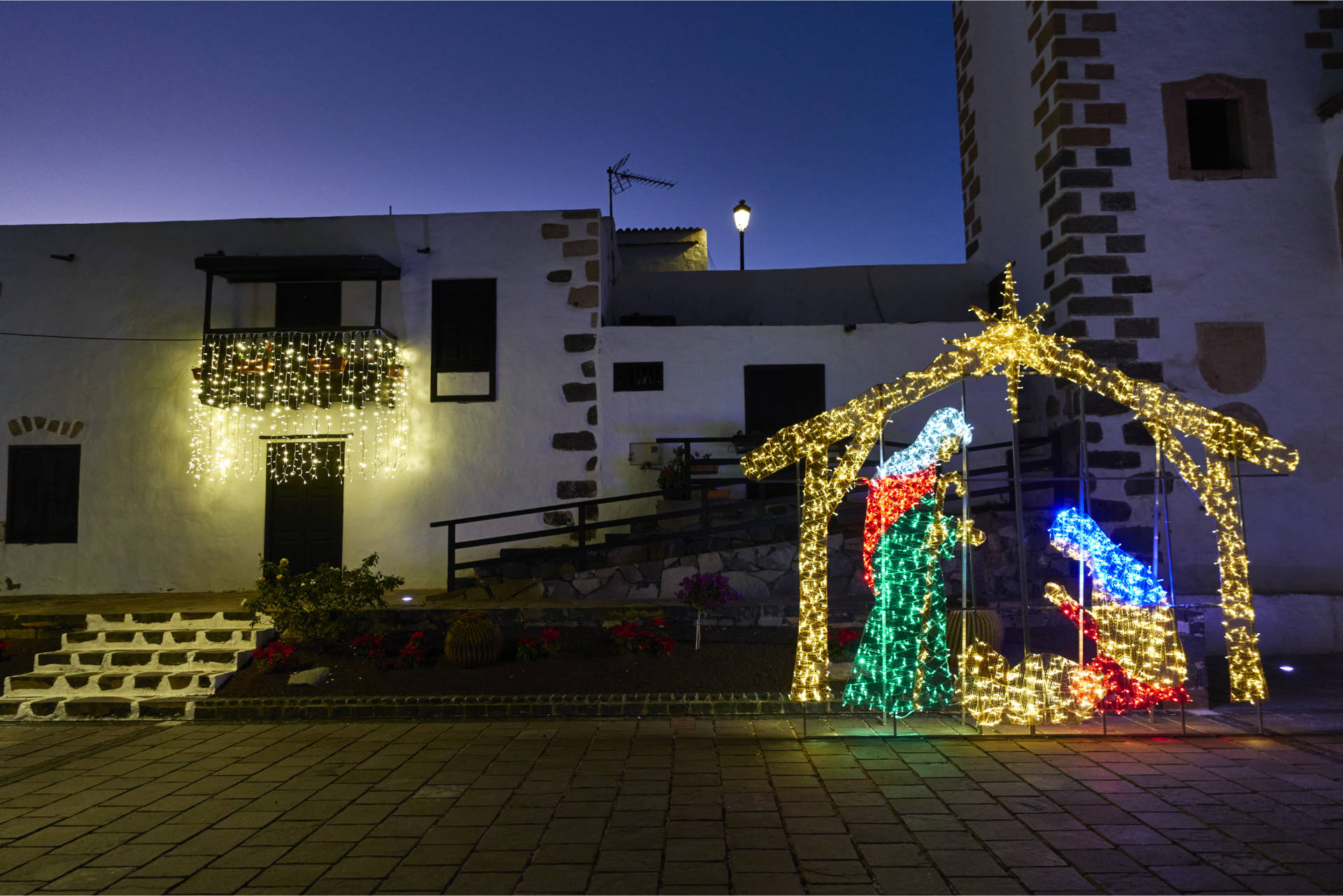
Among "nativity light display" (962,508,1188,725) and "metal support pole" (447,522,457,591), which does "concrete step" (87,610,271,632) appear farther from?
"nativity light display" (962,508,1188,725)

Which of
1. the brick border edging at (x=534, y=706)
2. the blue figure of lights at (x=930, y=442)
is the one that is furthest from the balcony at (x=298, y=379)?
the blue figure of lights at (x=930, y=442)

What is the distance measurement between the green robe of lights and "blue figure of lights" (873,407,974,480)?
9.9 inches

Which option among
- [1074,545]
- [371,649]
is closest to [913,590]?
[1074,545]

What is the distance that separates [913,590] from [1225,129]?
298 inches

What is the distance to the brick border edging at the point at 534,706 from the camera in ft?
20.8

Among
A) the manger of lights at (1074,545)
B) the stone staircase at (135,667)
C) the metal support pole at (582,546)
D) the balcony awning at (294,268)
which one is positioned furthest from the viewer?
→ the balcony awning at (294,268)

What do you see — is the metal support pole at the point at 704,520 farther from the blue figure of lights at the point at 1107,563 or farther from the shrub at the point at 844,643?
the blue figure of lights at the point at 1107,563

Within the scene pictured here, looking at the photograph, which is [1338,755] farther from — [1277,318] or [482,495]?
[482,495]

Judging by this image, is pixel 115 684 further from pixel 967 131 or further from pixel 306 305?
pixel 967 131

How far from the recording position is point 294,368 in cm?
1046

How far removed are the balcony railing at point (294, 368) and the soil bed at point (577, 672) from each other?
156 inches

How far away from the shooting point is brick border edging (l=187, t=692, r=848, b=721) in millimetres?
6328

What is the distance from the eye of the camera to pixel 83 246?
1093 centimetres

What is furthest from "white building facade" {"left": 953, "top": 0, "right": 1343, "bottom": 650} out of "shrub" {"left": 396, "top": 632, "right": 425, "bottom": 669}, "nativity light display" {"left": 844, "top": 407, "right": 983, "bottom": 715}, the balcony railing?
the balcony railing
